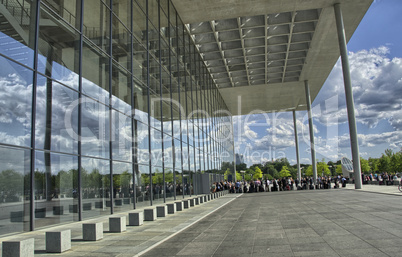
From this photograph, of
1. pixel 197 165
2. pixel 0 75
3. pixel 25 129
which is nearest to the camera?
pixel 0 75

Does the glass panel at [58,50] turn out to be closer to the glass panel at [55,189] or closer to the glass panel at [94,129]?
the glass panel at [94,129]

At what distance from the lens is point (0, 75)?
935cm

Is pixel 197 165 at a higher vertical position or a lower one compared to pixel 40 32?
lower

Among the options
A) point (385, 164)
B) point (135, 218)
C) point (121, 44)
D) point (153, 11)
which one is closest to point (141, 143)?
point (121, 44)

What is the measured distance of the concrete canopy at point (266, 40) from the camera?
2788 cm

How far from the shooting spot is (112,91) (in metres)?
15.4

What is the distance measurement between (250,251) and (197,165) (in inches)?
910

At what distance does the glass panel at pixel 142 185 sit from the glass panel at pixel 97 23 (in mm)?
6181

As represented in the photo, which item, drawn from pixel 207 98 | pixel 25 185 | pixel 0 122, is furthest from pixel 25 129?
pixel 207 98

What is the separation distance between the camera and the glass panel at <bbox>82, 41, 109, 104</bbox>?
13.5 metres

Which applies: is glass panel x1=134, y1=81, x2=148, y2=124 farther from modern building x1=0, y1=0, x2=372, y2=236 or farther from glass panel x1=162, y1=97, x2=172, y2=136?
glass panel x1=162, y1=97, x2=172, y2=136

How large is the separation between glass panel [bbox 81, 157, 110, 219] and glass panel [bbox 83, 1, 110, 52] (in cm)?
518

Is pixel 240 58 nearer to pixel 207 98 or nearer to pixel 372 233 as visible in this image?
pixel 207 98

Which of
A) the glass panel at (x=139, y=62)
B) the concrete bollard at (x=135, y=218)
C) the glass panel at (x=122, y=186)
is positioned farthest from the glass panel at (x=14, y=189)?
the glass panel at (x=139, y=62)
